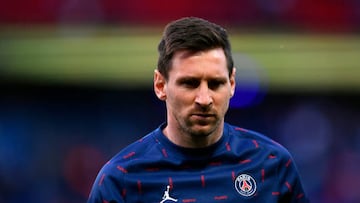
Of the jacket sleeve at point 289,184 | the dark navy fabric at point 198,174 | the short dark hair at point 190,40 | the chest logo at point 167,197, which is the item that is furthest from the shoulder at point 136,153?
the jacket sleeve at point 289,184

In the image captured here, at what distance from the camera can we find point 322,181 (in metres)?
7.50

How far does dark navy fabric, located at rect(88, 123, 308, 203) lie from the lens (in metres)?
3.04

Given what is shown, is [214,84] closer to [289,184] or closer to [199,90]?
[199,90]

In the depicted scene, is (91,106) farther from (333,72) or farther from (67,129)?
(333,72)

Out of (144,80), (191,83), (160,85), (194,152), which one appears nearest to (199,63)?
(191,83)

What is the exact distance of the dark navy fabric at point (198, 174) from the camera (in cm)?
304

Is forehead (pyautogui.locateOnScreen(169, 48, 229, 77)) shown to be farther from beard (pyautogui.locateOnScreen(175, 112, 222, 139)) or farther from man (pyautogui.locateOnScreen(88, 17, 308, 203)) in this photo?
beard (pyautogui.locateOnScreen(175, 112, 222, 139))

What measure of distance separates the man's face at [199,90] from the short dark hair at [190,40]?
0.9 inches

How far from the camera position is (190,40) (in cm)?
305

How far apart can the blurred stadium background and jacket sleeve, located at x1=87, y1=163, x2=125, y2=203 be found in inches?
179

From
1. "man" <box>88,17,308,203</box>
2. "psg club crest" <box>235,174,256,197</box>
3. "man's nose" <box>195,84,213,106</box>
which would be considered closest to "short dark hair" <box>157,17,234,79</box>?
"man" <box>88,17,308,203</box>

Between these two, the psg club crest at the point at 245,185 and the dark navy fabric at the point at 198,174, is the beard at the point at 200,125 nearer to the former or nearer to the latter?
the dark navy fabric at the point at 198,174

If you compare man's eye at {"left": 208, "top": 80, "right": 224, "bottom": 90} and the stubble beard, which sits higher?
man's eye at {"left": 208, "top": 80, "right": 224, "bottom": 90}

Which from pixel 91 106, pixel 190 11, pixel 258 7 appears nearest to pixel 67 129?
pixel 91 106
